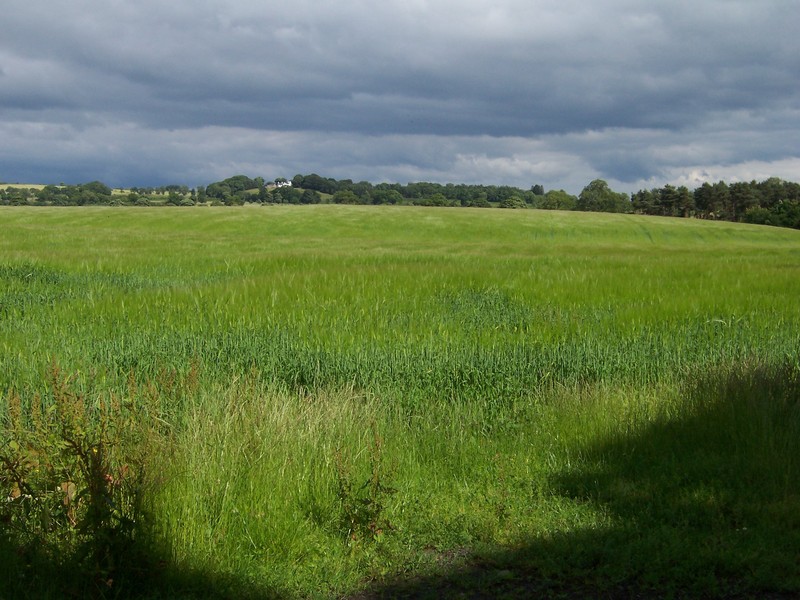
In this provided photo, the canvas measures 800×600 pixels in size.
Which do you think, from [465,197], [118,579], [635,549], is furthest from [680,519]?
[465,197]

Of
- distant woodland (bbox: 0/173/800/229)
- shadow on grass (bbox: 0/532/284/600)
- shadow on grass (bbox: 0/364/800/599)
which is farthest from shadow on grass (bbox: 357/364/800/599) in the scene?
distant woodland (bbox: 0/173/800/229)

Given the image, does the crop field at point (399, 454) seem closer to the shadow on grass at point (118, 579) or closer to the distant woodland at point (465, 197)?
the shadow on grass at point (118, 579)

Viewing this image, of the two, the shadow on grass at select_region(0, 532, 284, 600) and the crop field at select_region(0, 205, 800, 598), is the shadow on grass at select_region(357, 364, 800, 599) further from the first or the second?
the shadow on grass at select_region(0, 532, 284, 600)

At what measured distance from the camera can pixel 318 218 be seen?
60.2 meters

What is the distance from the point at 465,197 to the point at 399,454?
420 feet

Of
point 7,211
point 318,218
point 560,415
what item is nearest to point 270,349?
point 560,415

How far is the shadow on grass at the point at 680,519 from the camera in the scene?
3.81 m

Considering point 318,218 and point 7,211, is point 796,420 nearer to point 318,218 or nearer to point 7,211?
point 318,218

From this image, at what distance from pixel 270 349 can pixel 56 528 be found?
4596 millimetres

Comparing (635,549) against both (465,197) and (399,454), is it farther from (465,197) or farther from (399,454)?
(465,197)

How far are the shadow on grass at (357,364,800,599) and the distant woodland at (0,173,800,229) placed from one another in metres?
89.3

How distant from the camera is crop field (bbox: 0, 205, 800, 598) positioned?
3877 mm

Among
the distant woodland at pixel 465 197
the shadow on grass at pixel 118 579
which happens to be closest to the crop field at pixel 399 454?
the shadow on grass at pixel 118 579

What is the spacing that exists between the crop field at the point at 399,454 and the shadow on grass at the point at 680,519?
0.06ft
